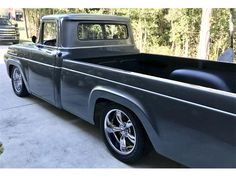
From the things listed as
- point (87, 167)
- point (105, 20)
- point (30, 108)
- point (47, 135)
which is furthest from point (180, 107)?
point (30, 108)

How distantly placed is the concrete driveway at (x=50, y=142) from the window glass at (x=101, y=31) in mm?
1317

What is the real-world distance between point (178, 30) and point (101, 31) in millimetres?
5107

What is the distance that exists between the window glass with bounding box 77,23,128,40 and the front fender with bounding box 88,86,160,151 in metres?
1.30

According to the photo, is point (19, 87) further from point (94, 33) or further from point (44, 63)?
point (94, 33)

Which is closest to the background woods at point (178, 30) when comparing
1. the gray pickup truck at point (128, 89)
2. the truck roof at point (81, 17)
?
the truck roof at point (81, 17)

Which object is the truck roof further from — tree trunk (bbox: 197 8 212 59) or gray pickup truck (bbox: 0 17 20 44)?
gray pickup truck (bbox: 0 17 20 44)

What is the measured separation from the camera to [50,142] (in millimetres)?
3500

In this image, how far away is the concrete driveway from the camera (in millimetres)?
3029

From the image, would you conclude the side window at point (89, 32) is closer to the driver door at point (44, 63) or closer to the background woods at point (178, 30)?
the driver door at point (44, 63)

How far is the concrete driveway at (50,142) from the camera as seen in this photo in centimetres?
303

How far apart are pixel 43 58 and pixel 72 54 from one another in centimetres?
57

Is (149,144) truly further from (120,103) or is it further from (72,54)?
(72,54)

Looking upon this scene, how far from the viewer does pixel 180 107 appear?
7.34 feet

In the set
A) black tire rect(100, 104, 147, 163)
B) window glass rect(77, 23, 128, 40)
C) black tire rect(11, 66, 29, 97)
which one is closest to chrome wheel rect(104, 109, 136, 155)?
black tire rect(100, 104, 147, 163)
